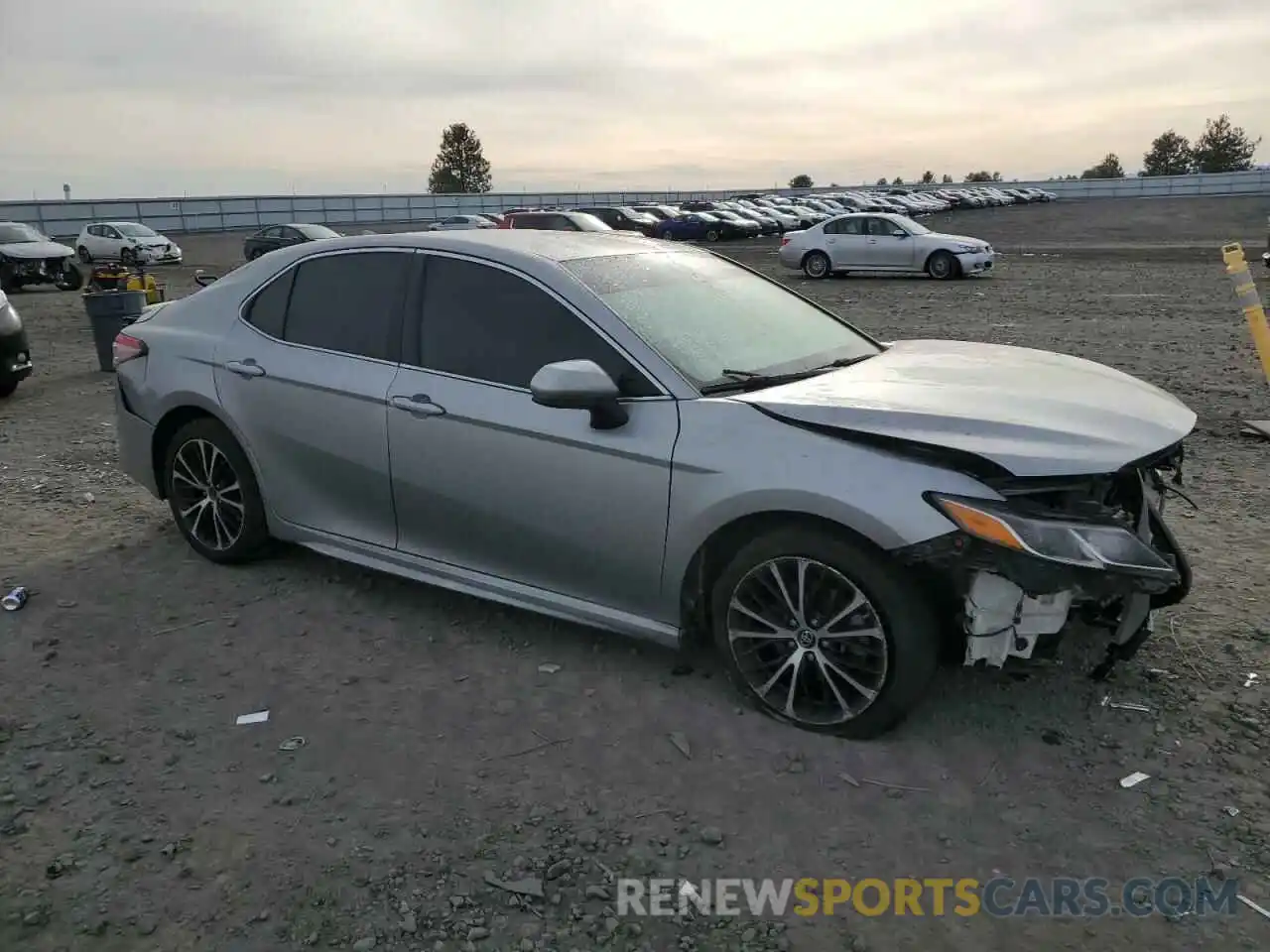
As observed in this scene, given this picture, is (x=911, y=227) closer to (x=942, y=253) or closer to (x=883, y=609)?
(x=942, y=253)

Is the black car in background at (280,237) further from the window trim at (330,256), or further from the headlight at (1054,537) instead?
the headlight at (1054,537)

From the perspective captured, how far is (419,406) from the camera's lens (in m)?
4.17

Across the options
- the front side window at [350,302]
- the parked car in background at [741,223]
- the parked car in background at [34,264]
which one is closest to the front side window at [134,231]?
the parked car in background at [34,264]

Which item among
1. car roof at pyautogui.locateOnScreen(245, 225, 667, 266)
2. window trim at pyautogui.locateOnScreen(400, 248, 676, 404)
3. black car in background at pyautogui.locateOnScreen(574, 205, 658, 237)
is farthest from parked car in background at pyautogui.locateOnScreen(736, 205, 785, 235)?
window trim at pyautogui.locateOnScreen(400, 248, 676, 404)

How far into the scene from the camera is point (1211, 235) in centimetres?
3984

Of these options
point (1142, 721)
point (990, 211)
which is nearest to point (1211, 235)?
point (990, 211)

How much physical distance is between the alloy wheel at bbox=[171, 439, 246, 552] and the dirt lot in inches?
8.4

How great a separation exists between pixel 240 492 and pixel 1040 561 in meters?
3.66

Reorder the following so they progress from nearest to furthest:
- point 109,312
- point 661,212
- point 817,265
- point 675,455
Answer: point 675,455
point 109,312
point 817,265
point 661,212

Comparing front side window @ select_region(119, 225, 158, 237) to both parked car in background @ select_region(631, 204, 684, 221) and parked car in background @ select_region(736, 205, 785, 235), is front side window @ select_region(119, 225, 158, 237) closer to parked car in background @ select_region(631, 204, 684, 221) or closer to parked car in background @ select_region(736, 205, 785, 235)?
parked car in background @ select_region(631, 204, 684, 221)

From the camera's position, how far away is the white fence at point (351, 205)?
4644 cm

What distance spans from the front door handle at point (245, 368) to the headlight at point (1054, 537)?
3165 mm

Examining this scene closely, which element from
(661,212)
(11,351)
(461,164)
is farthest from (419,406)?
(461,164)

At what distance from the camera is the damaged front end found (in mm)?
3074
